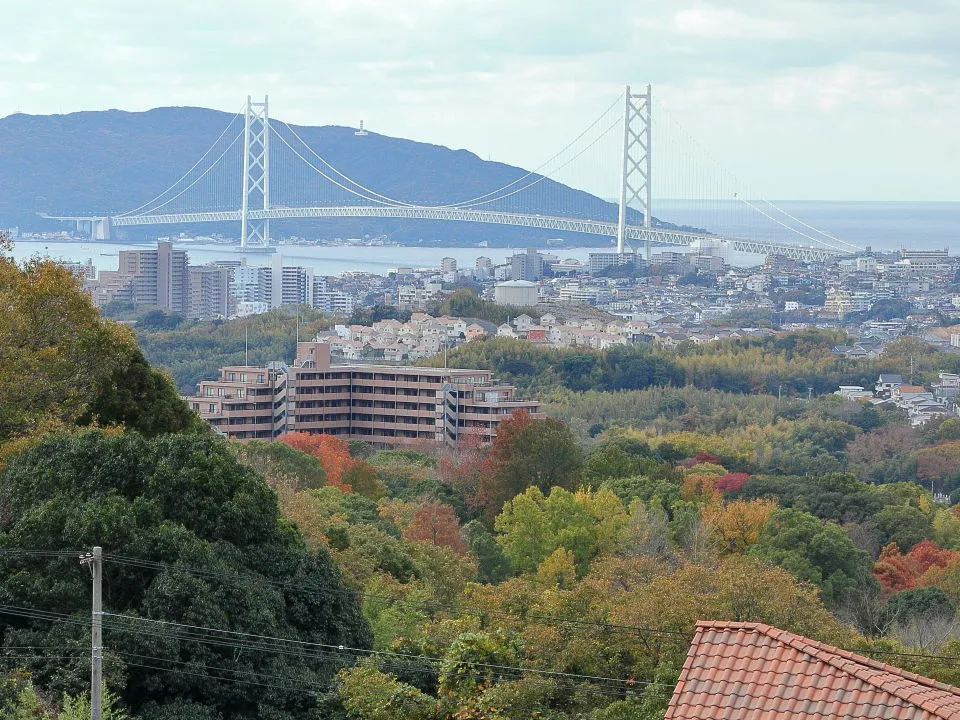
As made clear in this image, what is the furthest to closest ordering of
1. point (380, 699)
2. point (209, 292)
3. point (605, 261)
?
Result: point (605, 261) < point (209, 292) < point (380, 699)

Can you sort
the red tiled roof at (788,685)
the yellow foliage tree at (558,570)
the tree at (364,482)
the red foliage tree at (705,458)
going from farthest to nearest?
the red foliage tree at (705,458) → the tree at (364,482) → the yellow foliage tree at (558,570) → the red tiled roof at (788,685)

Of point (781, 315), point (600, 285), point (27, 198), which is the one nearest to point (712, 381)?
point (781, 315)

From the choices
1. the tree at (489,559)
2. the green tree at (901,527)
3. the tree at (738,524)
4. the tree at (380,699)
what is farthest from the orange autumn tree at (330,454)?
the tree at (380,699)

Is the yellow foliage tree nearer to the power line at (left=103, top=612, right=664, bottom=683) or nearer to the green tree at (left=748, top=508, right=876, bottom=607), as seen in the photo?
the green tree at (left=748, top=508, right=876, bottom=607)

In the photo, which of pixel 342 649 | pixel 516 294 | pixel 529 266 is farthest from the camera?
pixel 529 266

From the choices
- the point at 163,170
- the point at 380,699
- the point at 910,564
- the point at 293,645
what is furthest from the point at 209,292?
the point at 380,699

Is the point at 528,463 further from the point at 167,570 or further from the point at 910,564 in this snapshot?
the point at 167,570

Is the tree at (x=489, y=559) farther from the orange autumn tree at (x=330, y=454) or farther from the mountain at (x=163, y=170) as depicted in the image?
the mountain at (x=163, y=170)

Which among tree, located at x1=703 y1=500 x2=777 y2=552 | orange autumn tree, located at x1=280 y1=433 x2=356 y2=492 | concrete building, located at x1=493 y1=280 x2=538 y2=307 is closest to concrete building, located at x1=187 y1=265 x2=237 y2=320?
concrete building, located at x1=493 y1=280 x2=538 y2=307

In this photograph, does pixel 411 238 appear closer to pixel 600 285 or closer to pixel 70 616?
pixel 600 285
